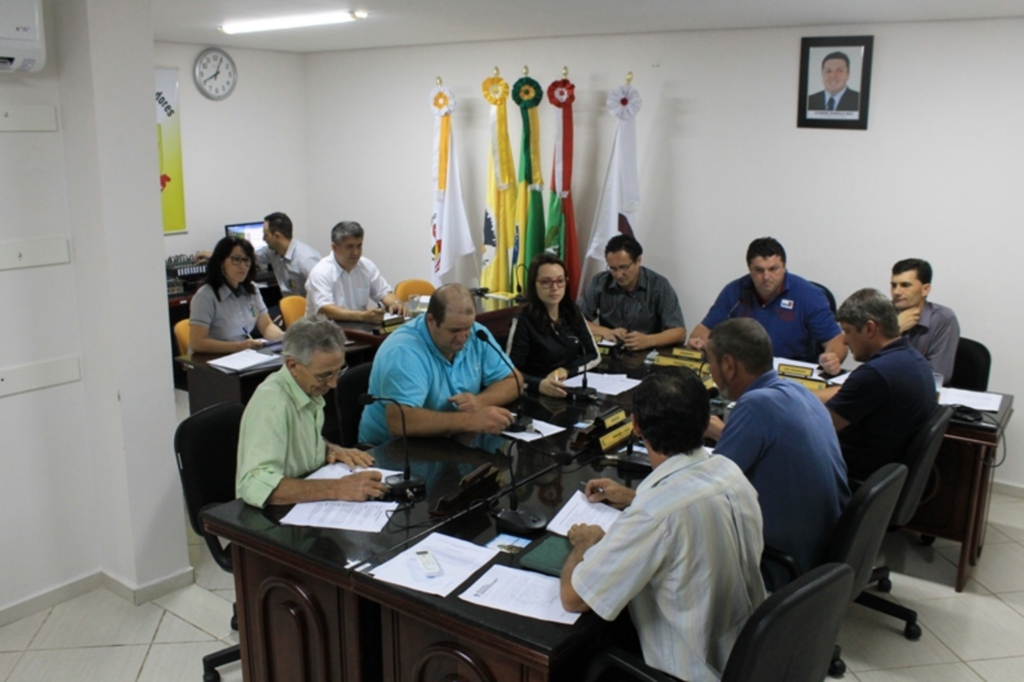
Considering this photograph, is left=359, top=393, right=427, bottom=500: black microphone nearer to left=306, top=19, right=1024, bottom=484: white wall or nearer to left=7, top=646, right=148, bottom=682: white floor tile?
left=7, top=646, right=148, bottom=682: white floor tile

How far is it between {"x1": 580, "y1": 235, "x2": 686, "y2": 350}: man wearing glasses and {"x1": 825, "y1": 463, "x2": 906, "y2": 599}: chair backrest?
2096mm

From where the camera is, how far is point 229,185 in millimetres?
7367

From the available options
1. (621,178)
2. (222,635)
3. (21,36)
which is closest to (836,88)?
(621,178)

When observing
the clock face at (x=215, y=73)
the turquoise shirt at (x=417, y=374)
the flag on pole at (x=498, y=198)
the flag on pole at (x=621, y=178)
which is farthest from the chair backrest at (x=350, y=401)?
the clock face at (x=215, y=73)

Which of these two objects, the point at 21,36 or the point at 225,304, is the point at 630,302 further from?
the point at 21,36

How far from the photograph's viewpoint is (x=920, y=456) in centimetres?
313

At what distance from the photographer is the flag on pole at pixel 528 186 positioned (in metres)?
6.04

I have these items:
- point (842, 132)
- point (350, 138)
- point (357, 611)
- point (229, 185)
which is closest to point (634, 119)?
point (842, 132)

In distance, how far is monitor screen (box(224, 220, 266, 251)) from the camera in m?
7.22

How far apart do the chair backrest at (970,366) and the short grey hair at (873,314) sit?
1.34 m

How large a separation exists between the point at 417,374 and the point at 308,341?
Answer: 648 mm

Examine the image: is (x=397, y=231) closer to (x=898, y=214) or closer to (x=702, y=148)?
(x=702, y=148)

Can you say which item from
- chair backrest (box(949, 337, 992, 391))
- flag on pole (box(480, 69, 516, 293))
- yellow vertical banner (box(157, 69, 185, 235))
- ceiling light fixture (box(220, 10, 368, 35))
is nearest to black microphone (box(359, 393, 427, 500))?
chair backrest (box(949, 337, 992, 391))

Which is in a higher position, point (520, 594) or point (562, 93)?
point (562, 93)
